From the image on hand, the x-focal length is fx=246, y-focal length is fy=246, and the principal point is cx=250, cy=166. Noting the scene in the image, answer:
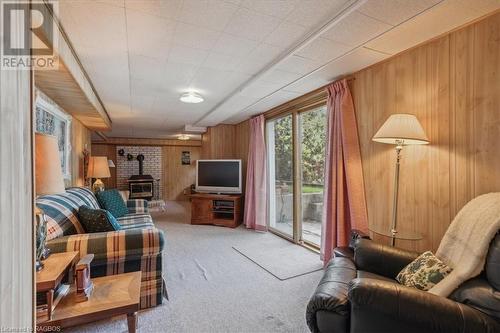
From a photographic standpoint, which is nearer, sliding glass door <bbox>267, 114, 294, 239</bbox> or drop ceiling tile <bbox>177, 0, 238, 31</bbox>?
drop ceiling tile <bbox>177, 0, 238, 31</bbox>

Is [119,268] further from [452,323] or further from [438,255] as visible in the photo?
[438,255]

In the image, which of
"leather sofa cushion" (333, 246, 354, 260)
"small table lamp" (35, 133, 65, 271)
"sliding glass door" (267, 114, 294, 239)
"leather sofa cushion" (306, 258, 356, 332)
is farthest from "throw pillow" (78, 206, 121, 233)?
"sliding glass door" (267, 114, 294, 239)

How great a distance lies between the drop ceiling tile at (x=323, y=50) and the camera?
6.58 ft

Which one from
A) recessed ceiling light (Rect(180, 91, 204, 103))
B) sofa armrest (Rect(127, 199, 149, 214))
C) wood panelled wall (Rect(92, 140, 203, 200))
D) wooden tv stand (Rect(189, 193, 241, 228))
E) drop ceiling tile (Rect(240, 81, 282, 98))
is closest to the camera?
drop ceiling tile (Rect(240, 81, 282, 98))

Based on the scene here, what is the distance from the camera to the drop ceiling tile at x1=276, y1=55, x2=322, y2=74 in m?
2.30

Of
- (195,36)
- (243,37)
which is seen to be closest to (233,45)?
(243,37)

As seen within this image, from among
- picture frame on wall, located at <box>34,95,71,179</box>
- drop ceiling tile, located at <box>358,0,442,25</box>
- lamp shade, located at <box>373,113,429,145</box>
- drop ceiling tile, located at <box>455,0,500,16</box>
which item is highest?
drop ceiling tile, located at <box>358,0,442,25</box>

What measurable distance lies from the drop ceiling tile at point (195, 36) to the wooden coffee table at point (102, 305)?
1876mm

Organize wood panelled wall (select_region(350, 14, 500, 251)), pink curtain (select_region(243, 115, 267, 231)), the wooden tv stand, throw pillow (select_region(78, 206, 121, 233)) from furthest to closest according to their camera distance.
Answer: the wooden tv stand < pink curtain (select_region(243, 115, 267, 231)) < throw pillow (select_region(78, 206, 121, 233)) < wood panelled wall (select_region(350, 14, 500, 251))

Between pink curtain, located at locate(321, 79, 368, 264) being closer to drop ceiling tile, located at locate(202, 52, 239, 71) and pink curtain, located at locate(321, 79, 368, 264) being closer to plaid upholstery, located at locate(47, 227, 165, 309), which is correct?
drop ceiling tile, located at locate(202, 52, 239, 71)

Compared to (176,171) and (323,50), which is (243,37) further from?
(176,171)


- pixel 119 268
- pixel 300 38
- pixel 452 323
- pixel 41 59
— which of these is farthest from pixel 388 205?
pixel 41 59

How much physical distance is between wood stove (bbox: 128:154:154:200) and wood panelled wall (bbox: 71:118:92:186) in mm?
3283

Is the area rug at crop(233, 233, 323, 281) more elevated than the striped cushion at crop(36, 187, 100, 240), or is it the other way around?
the striped cushion at crop(36, 187, 100, 240)
